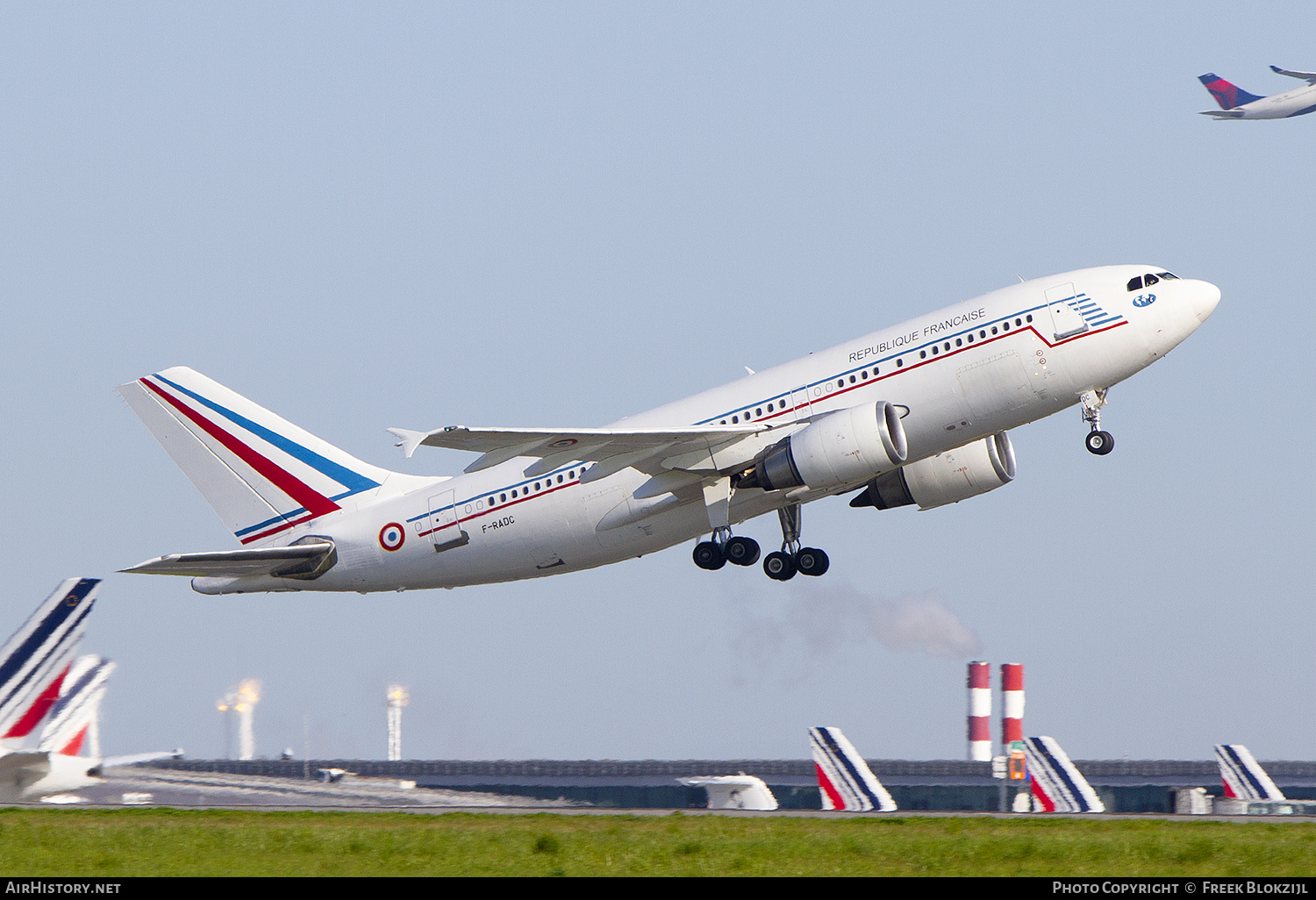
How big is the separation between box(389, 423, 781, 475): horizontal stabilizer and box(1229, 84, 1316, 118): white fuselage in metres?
52.5

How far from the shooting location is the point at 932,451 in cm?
3566

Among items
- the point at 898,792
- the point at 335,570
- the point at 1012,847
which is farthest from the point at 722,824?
the point at 898,792

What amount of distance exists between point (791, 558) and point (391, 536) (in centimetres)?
1048

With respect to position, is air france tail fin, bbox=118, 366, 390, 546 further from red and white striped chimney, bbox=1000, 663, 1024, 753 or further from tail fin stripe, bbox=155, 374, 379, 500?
red and white striped chimney, bbox=1000, 663, 1024, 753

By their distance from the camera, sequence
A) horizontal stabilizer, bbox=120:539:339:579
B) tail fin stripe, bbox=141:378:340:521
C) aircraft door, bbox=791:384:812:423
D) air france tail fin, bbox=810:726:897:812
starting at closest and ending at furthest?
aircraft door, bbox=791:384:812:423
horizontal stabilizer, bbox=120:539:339:579
tail fin stripe, bbox=141:378:340:521
air france tail fin, bbox=810:726:897:812

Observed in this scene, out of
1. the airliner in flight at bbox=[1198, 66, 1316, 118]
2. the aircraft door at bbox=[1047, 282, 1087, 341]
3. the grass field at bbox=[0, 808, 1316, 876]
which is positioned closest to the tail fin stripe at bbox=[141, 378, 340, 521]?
the grass field at bbox=[0, 808, 1316, 876]

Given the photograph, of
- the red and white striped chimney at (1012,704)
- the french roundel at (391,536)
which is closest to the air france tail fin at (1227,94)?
the red and white striped chimney at (1012,704)

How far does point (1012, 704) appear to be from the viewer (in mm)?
90562

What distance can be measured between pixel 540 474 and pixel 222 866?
1569 cm

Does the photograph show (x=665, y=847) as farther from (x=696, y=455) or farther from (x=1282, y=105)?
(x=1282, y=105)

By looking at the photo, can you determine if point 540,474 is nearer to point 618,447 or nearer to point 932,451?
point 618,447

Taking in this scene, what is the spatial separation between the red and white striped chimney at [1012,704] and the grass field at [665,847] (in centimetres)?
6360

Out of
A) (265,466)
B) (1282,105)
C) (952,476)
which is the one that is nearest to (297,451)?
(265,466)

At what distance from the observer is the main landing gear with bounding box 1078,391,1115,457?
35406mm
